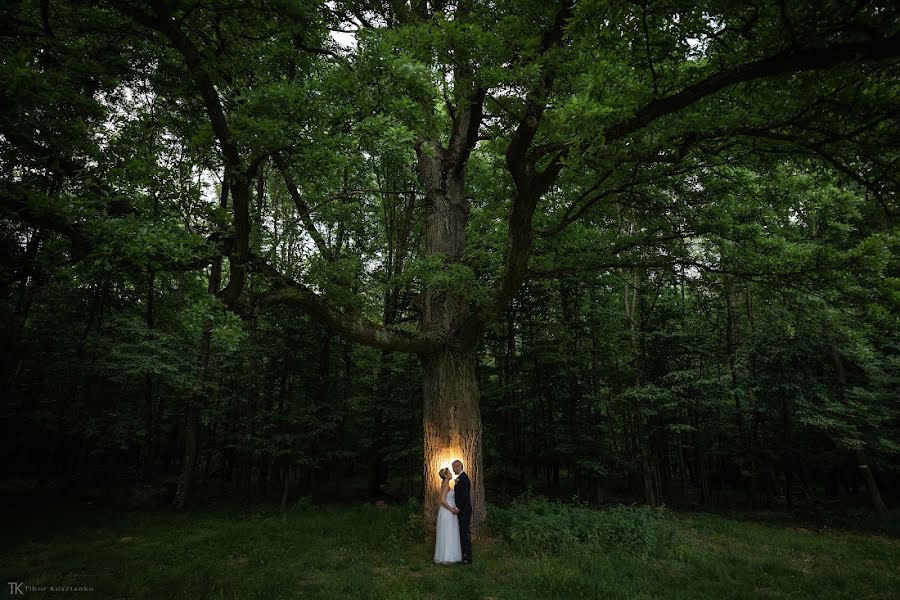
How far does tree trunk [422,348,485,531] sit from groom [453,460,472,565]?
0.55 m

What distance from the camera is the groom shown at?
6.94 m

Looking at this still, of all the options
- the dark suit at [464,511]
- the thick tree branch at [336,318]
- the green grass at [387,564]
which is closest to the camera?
the green grass at [387,564]

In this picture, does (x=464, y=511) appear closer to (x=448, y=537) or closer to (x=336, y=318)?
(x=448, y=537)

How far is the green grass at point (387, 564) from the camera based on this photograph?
579 cm

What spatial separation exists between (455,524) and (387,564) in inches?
49.8

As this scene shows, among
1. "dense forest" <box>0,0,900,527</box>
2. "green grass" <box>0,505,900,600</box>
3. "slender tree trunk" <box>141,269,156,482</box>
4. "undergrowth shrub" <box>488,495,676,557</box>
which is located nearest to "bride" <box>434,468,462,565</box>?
"green grass" <box>0,505,900,600</box>

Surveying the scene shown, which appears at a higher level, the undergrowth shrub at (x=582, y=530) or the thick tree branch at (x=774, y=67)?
the thick tree branch at (x=774, y=67)

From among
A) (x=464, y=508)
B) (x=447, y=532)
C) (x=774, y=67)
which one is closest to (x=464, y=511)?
(x=464, y=508)

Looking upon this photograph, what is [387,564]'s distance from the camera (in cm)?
697

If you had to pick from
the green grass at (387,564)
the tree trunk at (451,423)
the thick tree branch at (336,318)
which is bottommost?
the green grass at (387,564)

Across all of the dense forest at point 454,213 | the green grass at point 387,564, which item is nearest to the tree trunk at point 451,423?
the dense forest at point 454,213

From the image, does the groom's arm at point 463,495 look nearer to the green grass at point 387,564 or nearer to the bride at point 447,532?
the bride at point 447,532

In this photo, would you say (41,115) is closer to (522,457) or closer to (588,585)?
(588,585)

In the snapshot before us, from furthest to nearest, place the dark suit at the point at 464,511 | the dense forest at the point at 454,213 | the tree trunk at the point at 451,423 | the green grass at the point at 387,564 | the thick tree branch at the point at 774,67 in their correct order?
the tree trunk at the point at 451,423
the dark suit at the point at 464,511
the green grass at the point at 387,564
the dense forest at the point at 454,213
the thick tree branch at the point at 774,67
